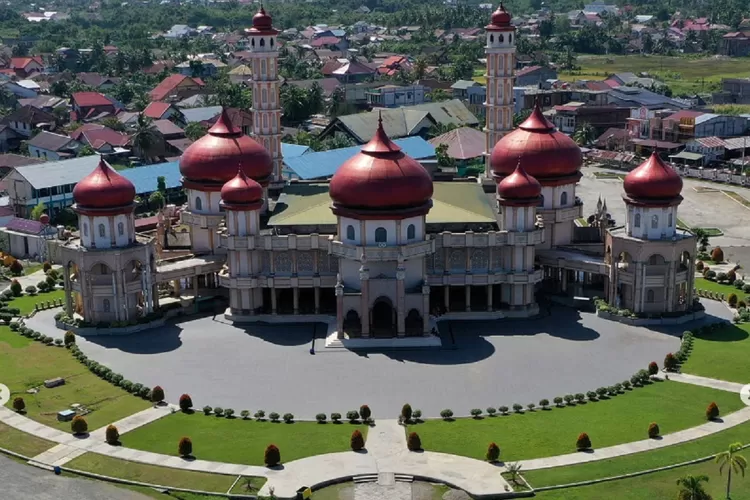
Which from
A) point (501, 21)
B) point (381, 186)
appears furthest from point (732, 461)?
point (501, 21)

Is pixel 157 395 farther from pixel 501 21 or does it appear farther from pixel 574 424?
pixel 501 21

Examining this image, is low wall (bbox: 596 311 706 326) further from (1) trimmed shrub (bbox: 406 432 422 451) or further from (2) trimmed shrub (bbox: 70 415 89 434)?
(2) trimmed shrub (bbox: 70 415 89 434)

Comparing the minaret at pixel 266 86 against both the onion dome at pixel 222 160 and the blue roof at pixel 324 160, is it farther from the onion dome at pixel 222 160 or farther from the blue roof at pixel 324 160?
the blue roof at pixel 324 160

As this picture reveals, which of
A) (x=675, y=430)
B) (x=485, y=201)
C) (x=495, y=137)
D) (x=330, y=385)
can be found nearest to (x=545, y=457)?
(x=675, y=430)

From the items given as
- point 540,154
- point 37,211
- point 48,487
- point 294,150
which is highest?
point 540,154

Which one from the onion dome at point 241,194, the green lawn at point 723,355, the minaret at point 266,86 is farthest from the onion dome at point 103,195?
the green lawn at point 723,355
